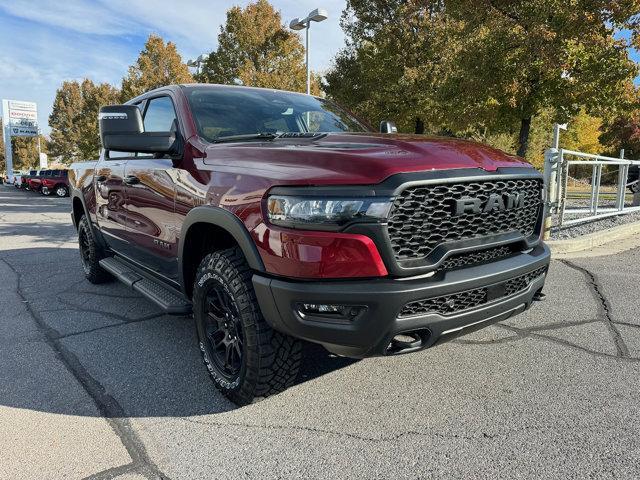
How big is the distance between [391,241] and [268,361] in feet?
2.95

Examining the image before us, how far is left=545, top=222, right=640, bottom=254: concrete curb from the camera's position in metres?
7.02

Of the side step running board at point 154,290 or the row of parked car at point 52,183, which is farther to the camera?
the row of parked car at point 52,183

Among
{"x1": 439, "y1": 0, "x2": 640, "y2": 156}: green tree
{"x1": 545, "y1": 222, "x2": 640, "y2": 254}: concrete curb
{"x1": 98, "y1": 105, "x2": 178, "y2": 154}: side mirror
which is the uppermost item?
{"x1": 439, "y1": 0, "x2": 640, "y2": 156}: green tree

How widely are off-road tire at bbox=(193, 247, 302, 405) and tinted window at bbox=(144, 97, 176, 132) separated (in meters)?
1.33

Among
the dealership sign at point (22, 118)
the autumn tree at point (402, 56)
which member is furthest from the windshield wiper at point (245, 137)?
the dealership sign at point (22, 118)

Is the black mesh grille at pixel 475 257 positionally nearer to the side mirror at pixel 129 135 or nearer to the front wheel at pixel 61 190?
the side mirror at pixel 129 135

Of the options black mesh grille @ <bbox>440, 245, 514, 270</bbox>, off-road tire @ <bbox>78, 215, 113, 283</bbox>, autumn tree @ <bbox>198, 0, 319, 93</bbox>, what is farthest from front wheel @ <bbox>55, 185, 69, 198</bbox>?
black mesh grille @ <bbox>440, 245, 514, 270</bbox>

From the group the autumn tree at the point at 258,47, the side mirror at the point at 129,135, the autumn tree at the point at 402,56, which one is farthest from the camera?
the autumn tree at the point at 258,47

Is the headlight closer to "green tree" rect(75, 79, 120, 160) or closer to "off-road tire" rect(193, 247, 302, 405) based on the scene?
"off-road tire" rect(193, 247, 302, 405)

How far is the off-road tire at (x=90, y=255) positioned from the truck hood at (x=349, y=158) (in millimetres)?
2859

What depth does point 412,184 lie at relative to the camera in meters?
2.18

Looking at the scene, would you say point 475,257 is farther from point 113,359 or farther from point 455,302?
point 113,359

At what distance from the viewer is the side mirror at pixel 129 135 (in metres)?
3.03

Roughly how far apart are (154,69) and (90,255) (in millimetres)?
22323
